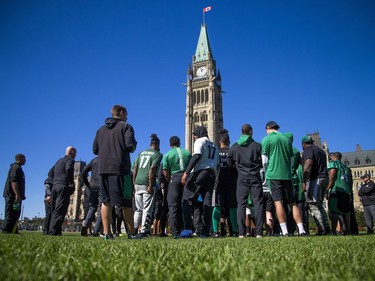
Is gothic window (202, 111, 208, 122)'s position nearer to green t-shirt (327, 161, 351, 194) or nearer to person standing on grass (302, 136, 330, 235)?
green t-shirt (327, 161, 351, 194)

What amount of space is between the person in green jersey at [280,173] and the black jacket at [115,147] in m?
2.94

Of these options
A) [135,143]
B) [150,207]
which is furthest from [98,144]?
[150,207]

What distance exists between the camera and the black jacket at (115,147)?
5.04 metres

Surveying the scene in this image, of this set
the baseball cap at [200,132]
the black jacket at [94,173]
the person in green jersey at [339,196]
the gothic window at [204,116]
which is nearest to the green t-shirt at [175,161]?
the baseball cap at [200,132]

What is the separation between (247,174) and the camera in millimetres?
6238

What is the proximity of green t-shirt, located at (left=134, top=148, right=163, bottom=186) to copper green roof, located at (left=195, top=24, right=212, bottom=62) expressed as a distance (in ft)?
286

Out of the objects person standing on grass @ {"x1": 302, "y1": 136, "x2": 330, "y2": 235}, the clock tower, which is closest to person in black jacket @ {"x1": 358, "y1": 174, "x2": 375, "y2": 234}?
person standing on grass @ {"x1": 302, "y1": 136, "x2": 330, "y2": 235}

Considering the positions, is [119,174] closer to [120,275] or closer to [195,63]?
[120,275]

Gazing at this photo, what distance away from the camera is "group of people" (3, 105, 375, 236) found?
5230 mm

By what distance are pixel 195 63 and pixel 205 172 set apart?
89160 millimetres

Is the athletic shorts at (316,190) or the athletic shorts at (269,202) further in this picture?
the athletic shorts at (269,202)

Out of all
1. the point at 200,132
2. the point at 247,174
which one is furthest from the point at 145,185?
the point at 247,174

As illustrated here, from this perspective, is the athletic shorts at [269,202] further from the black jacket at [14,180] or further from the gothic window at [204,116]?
the gothic window at [204,116]

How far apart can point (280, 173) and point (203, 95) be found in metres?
82.1
